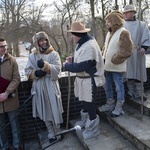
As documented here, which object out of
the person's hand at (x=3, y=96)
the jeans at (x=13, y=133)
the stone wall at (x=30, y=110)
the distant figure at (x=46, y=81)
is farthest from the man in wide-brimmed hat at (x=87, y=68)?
the jeans at (x=13, y=133)

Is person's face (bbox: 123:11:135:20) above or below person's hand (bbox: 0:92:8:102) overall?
above

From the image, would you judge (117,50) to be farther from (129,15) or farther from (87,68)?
(129,15)

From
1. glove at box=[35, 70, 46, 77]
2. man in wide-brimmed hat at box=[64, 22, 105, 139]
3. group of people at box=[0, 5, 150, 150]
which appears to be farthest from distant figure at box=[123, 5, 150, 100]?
glove at box=[35, 70, 46, 77]

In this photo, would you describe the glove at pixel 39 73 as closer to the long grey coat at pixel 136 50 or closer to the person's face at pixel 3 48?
the person's face at pixel 3 48

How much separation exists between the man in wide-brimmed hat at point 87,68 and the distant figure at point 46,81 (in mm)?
325

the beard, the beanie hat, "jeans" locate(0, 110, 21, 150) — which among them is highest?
the beanie hat

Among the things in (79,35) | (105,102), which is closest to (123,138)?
(105,102)

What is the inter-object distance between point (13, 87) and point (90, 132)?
4.33 feet

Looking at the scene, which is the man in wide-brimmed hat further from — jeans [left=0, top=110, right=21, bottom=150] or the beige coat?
jeans [left=0, top=110, right=21, bottom=150]

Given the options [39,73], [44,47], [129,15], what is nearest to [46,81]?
[39,73]

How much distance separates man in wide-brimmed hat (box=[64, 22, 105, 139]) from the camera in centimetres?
336

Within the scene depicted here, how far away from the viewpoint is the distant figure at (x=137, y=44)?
4.14 metres

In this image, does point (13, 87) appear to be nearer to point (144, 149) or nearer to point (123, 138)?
point (123, 138)

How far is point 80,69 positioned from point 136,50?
4.56 ft
